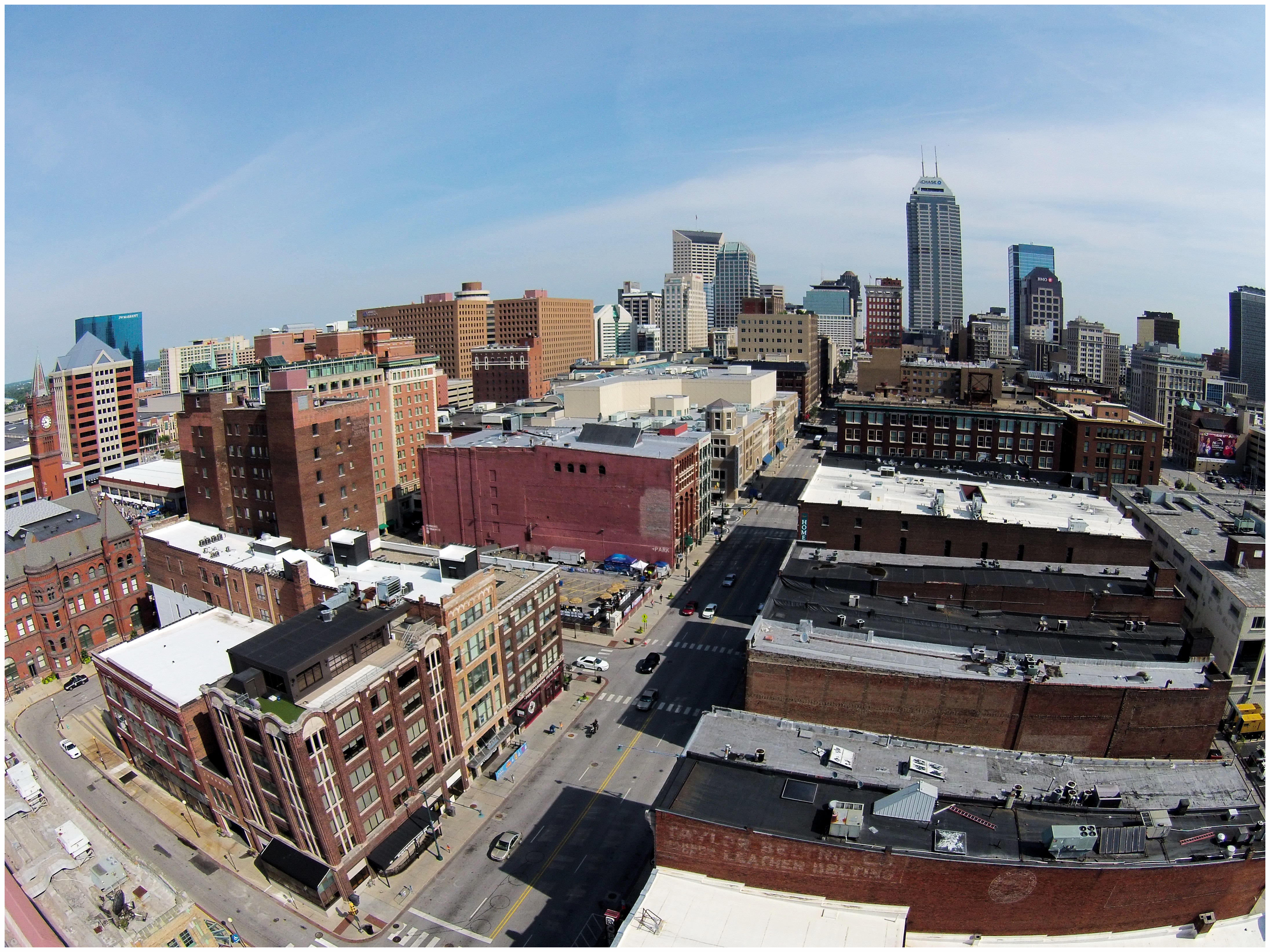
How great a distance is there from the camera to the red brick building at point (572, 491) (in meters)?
99.1

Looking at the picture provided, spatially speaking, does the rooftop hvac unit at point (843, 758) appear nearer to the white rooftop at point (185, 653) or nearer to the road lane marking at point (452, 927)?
the road lane marking at point (452, 927)

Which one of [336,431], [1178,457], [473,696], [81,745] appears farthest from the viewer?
[1178,457]

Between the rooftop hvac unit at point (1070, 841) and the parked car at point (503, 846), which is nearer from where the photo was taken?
the rooftop hvac unit at point (1070, 841)

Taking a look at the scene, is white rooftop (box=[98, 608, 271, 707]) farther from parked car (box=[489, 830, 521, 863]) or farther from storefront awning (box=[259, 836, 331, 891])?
parked car (box=[489, 830, 521, 863])

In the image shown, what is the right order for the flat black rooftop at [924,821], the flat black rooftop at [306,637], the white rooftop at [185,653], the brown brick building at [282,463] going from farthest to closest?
the brown brick building at [282,463] < the white rooftop at [185,653] < the flat black rooftop at [306,637] < the flat black rooftop at [924,821]

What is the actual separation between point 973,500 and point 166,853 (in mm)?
82161

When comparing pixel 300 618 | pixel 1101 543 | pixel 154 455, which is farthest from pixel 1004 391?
pixel 154 455

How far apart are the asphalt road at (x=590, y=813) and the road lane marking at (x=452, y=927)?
64 mm

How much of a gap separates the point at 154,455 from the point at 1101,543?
648 ft

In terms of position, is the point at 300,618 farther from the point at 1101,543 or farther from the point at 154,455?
the point at 154,455

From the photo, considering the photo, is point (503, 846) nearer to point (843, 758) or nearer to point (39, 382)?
point (843, 758)

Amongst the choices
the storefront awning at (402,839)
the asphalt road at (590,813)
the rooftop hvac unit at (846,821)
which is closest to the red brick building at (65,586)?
the storefront awning at (402,839)

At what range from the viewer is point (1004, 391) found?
535 ft

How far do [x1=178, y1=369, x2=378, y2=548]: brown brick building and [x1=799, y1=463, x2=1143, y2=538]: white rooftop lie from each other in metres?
51.6
